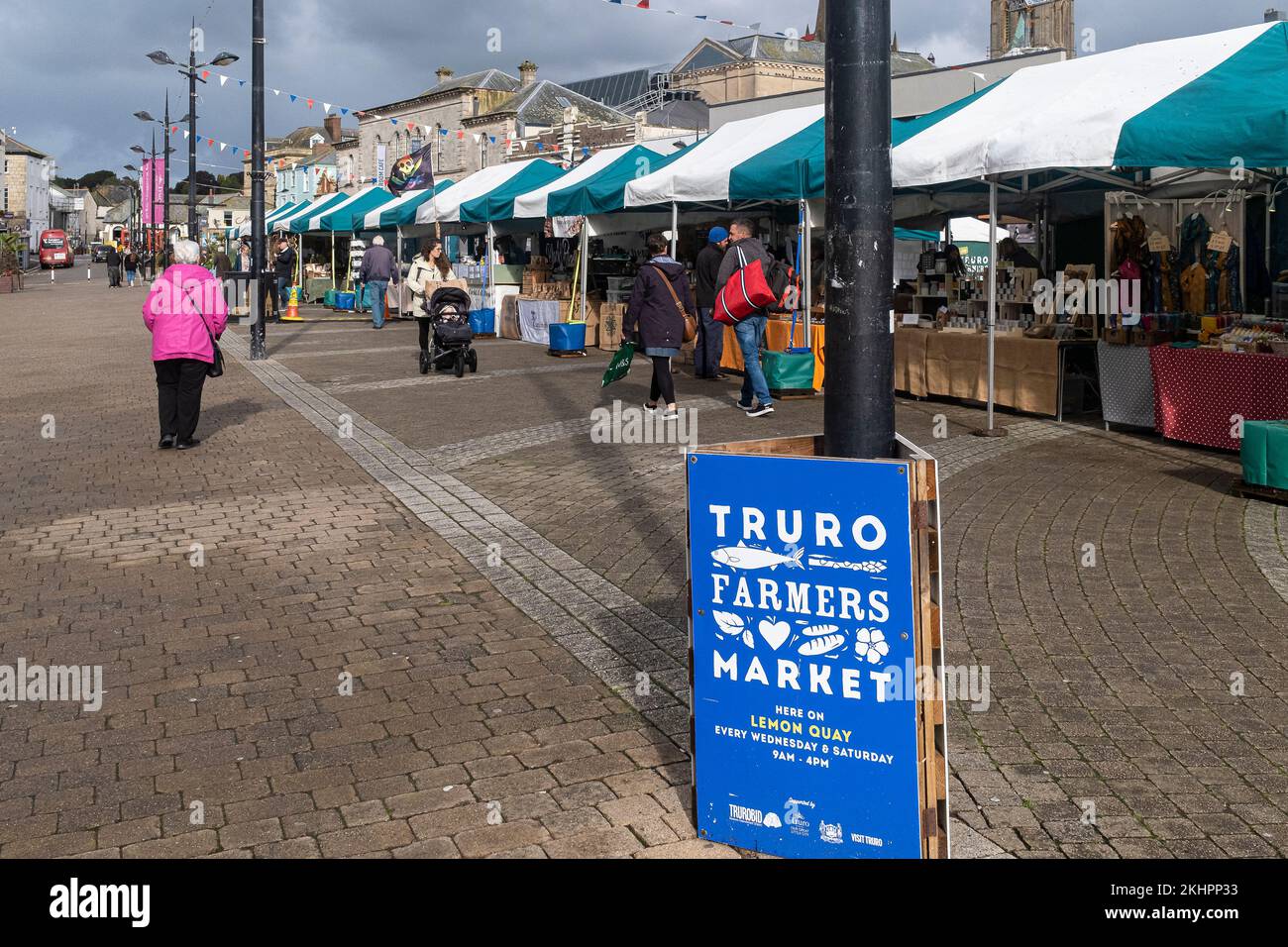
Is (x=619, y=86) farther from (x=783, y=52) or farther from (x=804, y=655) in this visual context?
(x=804, y=655)

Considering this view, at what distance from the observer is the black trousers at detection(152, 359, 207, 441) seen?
10.5m

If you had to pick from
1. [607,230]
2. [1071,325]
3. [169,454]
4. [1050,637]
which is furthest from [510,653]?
[607,230]

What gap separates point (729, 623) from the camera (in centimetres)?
370

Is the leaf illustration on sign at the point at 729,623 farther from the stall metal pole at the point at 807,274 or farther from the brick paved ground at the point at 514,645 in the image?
the stall metal pole at the point at 807,274

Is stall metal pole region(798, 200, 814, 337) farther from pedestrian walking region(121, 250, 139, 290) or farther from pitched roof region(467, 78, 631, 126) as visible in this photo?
pedestrian walking region(121, 250, 139, 290)

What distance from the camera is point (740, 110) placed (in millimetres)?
33469

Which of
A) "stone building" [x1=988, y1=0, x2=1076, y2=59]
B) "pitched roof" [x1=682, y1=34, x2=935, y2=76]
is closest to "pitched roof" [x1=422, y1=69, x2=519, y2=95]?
"pitched roof" [x1=682, y1=34, x2=935, y2=76]

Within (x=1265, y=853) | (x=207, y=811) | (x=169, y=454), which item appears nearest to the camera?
(x=1265, y=853)

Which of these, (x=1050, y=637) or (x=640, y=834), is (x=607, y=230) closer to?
(x=1050, y=637)

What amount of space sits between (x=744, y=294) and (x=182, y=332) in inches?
193

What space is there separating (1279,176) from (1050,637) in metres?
7.20

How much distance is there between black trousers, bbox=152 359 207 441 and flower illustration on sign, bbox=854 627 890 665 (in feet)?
27.0

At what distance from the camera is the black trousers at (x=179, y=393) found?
34.6 feet

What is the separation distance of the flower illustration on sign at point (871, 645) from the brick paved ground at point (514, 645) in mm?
715
